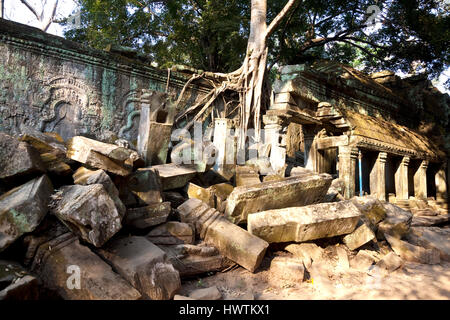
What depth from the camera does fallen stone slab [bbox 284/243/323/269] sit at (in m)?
3.28

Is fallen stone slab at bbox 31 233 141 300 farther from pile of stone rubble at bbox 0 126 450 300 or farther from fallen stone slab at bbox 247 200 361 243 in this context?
fallen stone slab at bbox 247 200 361 243

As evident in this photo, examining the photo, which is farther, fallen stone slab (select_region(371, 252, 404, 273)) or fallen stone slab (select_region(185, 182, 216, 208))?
fallen stone slab (select_region(185, 182, 216, 208))

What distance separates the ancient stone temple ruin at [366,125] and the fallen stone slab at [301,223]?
299cm

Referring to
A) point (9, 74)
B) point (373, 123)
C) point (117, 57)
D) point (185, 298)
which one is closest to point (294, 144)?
point (373, 123)

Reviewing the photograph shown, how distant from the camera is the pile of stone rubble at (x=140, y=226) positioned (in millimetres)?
2162

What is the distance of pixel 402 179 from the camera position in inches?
340

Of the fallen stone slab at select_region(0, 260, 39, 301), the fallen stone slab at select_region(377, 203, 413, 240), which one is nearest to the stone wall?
the fallen stone slab at select_region(0, 260, 39, 301)

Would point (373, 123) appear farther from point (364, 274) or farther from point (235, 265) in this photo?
point (235, 265)

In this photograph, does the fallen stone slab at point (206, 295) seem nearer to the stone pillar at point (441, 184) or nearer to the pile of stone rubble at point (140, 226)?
the pile of stone rubble at point (140, 226)

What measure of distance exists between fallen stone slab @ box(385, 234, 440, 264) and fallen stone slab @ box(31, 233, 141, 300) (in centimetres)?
348

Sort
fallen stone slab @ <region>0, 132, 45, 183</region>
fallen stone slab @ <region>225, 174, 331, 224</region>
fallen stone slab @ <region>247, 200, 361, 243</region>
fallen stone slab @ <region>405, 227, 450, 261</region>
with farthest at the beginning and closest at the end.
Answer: fallen stone slab @ <region>405, 227, 450, 261</region>
fallen stone slab @ <region>225, 174, 331, 224</region>
fallen stone slab @ <region>247, 200, 361, 243</region>
fallen stone slab @ <region>0, 132, 45, 183</region>

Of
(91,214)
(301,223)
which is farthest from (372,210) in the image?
(91,214)

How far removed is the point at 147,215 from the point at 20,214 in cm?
108

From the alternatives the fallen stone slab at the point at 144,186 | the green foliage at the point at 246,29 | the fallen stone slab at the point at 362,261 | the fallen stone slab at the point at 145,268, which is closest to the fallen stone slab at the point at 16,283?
the fallen stone slab at the point at 145,268
